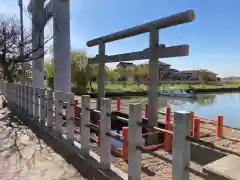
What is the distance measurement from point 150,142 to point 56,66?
12.2 feet

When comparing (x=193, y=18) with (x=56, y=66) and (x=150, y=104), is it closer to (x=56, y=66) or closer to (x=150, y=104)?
(x=150, y=104)

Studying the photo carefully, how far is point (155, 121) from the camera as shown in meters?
5.89

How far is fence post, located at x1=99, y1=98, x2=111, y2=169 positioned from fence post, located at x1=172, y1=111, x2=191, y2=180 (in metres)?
1.09

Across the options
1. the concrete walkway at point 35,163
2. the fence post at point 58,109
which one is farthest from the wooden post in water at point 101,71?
the concrete walkway at point 35,163

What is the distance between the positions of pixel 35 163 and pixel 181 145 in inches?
88.5

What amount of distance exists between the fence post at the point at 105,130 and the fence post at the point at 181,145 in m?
1.09

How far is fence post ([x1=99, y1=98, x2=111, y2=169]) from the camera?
2.87 metres

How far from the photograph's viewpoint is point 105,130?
2902 mm

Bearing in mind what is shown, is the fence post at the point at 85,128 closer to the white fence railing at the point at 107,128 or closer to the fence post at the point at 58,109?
the white fence railing at the point at 107,128

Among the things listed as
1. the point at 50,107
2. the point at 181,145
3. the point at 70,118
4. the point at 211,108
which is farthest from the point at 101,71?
the point at 211,108

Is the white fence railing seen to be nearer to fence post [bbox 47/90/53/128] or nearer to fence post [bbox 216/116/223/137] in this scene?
fence post [bbox 47/90/53/128]

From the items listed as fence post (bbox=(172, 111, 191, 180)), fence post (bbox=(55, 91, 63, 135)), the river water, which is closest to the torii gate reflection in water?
fence post (bbox=(55, 91, 63, 135))

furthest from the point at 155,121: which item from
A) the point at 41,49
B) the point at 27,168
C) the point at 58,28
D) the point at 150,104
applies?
the point at 41,49

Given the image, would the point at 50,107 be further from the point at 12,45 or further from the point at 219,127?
the point at 12,45
